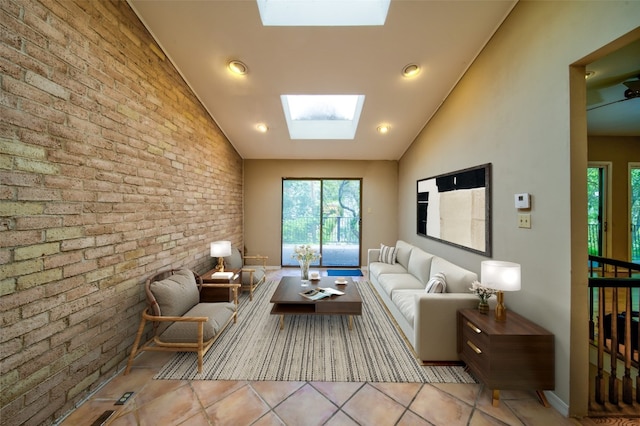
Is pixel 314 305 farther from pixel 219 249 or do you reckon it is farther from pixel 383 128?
pixel 383 128

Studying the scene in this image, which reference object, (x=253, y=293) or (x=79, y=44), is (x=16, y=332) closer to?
(x=79, y=44)

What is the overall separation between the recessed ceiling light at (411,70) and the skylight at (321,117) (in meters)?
1.22

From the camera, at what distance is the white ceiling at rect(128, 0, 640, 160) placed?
2.18 m

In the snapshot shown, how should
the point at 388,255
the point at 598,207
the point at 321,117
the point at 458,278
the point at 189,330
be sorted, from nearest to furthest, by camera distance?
the point at 189,330
the point at 458,278
the point at 598,207
the point at 388,255
the point at 321,117

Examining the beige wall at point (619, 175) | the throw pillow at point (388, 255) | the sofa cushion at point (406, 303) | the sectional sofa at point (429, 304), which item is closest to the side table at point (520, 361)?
the sectional sofa at point (429, 304)

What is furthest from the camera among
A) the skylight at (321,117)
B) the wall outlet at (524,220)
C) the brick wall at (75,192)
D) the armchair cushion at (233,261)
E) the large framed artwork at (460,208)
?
the skylight at (321,117)

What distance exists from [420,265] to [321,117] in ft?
10.6

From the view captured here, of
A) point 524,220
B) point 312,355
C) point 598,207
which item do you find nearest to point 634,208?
point 598,207

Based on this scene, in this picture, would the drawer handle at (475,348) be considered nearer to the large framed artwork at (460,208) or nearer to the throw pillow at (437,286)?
the throw pillow at (437,286)

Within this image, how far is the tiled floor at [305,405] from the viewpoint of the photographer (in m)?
1.56

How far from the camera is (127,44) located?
2094mm

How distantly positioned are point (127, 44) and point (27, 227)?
5.85 ft

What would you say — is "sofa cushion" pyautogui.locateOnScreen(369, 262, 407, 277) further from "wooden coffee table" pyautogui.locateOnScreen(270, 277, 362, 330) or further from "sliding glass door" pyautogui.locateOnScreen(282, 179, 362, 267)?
"sliding glass door" pyautogui.locateOnScreen(282, 179, 362, 267)

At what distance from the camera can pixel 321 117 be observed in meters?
4.48
